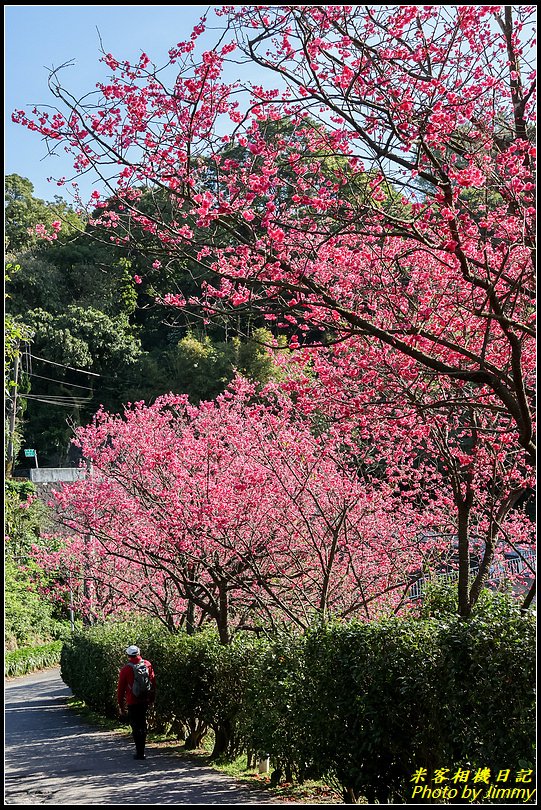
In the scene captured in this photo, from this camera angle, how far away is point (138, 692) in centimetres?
956

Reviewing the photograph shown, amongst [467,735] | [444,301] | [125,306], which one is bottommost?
[467,735]

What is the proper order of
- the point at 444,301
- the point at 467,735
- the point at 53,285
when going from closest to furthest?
the point at 467,735 < the point at 444,301 < the point at 53,285

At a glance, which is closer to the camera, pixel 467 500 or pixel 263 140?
pixel 263 140

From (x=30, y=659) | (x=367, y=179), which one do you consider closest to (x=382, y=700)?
(x=367, y=179)

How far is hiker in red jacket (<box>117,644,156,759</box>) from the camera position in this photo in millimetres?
9234

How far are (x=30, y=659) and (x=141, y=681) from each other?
19.1 m

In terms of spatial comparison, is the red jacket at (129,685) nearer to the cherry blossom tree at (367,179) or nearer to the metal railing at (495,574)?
the metal railing at (495,574)

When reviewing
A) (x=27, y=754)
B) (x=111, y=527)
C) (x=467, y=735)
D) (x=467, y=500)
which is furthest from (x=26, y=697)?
(x=467, y=735)

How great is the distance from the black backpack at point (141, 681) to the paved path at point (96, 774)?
71cm

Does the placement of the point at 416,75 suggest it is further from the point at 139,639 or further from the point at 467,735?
the point at 139,639

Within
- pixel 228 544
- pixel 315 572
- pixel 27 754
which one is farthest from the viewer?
pixel 27 754

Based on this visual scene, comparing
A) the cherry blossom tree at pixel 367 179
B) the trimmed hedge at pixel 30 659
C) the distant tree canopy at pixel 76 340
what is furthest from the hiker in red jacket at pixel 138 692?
the distant tree canopy at pixel 76 340

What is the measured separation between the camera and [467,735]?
180 inches

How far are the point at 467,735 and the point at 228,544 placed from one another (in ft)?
17.0
